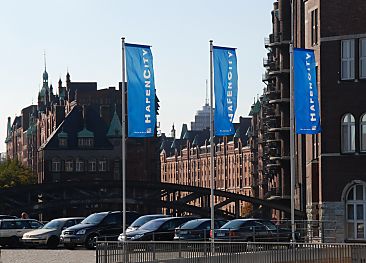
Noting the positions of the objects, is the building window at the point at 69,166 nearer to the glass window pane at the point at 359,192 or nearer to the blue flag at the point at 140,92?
the glass window pane at the point at 359,192

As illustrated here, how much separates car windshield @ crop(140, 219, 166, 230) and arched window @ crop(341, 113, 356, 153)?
16.0m

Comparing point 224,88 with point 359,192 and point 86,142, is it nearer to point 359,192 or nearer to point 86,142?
point 359,192

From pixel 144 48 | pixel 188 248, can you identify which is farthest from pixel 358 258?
pixel 144 48

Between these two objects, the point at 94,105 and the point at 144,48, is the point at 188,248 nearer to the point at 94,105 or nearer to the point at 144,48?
the point at 144,48

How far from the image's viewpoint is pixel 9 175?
164875 millimetres

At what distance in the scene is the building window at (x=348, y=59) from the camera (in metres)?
63.4

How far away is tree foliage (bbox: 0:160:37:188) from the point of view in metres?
161

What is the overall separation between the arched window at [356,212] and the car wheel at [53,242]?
16004mm

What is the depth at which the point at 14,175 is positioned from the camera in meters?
166

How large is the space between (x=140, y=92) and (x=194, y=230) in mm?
7663

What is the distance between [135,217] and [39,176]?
120970 mm

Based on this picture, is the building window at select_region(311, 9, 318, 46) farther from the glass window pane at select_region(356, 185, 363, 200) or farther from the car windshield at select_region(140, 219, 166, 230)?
the car windshield at select_region(140, 219, 166, 230)

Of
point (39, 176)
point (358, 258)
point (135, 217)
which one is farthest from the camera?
point (39, 176)

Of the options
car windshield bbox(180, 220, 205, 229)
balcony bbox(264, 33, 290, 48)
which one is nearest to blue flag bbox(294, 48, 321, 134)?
car windshield bbox(180, 220, 205, 229)
